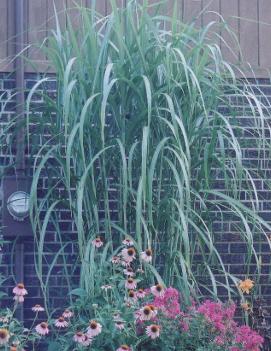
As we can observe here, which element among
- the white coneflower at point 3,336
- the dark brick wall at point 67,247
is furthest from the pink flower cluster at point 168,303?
the dark brick wall at point 67,247

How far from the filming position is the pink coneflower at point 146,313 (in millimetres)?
3632

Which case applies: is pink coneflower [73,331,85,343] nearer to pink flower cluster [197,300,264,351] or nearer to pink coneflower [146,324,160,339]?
pink coneflower [146,324,160,339]

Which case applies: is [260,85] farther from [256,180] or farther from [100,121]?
[100,121]

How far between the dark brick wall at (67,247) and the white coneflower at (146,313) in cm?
148

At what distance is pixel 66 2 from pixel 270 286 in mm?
2345

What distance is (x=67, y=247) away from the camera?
528 cm

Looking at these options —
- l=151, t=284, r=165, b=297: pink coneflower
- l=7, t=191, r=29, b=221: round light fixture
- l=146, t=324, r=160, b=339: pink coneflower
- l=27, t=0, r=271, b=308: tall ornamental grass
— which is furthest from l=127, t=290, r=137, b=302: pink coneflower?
l=7, t=191, r=29, b=221: round light fixture

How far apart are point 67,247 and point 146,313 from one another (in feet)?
5.63

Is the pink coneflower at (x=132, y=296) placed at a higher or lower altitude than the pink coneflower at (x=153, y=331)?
higher

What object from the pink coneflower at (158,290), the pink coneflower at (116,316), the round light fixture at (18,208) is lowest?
the pink coneflower at (116,316)

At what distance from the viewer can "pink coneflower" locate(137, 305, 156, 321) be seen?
363 cm

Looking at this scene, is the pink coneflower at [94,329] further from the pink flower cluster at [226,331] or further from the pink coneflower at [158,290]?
the pink flower cluster at [226,331]

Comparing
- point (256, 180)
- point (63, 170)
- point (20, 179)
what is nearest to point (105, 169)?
point (63, 170)

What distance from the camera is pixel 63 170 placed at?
4.73 metres
